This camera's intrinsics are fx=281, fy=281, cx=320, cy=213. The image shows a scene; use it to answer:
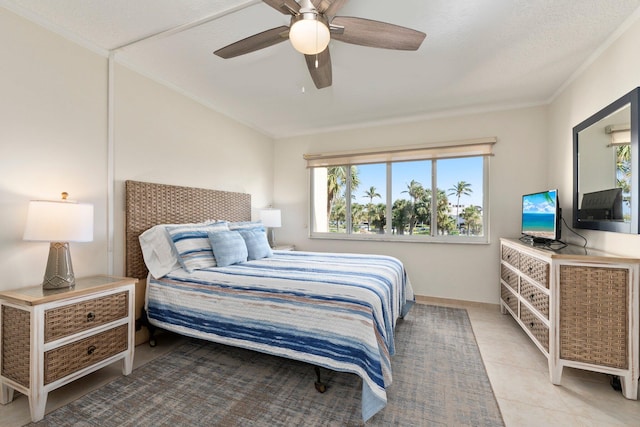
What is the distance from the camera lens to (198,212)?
3.29 m

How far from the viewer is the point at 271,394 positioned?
1.89m

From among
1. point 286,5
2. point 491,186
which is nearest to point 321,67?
point 286,5

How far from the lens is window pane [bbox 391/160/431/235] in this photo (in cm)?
399

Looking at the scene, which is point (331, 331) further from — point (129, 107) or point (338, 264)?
point (129, 107)

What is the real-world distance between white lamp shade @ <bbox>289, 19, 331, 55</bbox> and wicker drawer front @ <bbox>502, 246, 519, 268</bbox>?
2.70m

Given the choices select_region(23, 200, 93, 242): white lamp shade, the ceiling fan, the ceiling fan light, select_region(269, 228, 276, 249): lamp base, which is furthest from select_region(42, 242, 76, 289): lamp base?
select_region(269, 228, 276, 249): lamp base

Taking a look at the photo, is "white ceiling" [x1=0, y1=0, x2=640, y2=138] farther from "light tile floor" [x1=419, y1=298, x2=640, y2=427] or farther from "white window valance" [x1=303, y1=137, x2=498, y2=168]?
"light tile floor" [x1=419, y1=298, x2=640, y2=427]

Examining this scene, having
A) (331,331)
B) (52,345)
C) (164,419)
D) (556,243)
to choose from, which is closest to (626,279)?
(556,243)

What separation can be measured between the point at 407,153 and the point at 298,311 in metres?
2.92

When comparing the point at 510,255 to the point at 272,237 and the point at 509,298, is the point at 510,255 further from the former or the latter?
the point at 272,237

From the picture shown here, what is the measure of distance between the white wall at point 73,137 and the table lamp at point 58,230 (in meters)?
0.29

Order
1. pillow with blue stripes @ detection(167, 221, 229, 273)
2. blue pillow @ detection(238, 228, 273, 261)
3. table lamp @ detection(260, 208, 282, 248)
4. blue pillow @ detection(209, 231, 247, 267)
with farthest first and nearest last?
table lamp @ detection(260, 208, 282, 248)
blue pillow @ detection(238, 228, 273, 261)
blue pillow @ detection(209, 231, 247, 267)
pillow with blue stripes @ detection(167, 221, 229, 273)

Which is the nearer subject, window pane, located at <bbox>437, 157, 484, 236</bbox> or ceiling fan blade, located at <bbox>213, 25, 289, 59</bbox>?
ceiling fan blade, located at <bbox>213, 25, 289, 59</bbox>

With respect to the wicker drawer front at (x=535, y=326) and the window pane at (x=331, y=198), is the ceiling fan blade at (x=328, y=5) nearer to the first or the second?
the wicker drawer front at (x=535, y=326)
